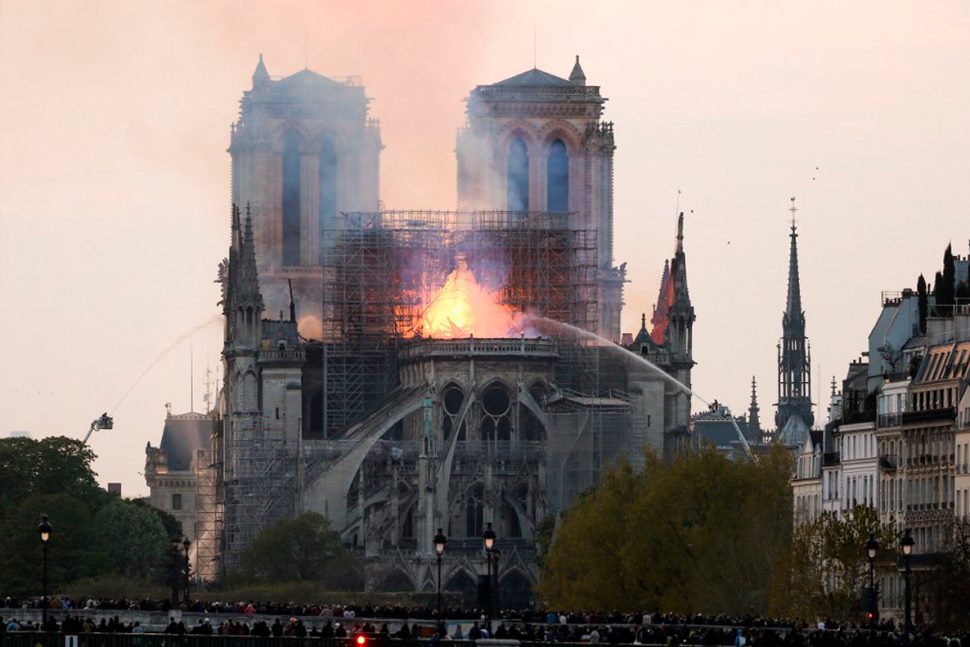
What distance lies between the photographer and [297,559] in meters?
185

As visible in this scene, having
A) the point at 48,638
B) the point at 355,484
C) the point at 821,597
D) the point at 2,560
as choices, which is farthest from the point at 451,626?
the point at 355,484

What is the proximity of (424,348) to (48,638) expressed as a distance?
88908 mm

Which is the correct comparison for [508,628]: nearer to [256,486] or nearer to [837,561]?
[837,561]

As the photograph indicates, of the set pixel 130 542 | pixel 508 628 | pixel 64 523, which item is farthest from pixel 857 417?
pixel 130 542

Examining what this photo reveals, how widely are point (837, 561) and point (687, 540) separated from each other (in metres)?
16.2

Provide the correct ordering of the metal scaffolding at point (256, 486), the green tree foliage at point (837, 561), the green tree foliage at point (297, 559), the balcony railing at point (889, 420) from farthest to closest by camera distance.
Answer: the metal scaffolding at point (256, 486) < the green tree foliage at point (297, 559) < the balcony railing at point (889, 420) < the green tree foliage at point (837, 561)

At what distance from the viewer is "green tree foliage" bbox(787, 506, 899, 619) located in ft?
417

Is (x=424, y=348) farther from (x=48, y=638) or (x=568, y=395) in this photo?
(x=48, y=638)

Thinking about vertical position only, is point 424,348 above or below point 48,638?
above

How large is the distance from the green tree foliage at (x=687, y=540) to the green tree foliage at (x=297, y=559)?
27.6 m

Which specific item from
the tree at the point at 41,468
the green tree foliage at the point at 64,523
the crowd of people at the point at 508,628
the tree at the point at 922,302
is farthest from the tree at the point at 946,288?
the tree at the point at 41,468

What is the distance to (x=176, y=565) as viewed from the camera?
465ft

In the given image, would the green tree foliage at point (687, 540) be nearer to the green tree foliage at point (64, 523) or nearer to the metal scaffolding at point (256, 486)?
the green tree foliage at point (64, 523)

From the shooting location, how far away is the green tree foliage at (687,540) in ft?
467
